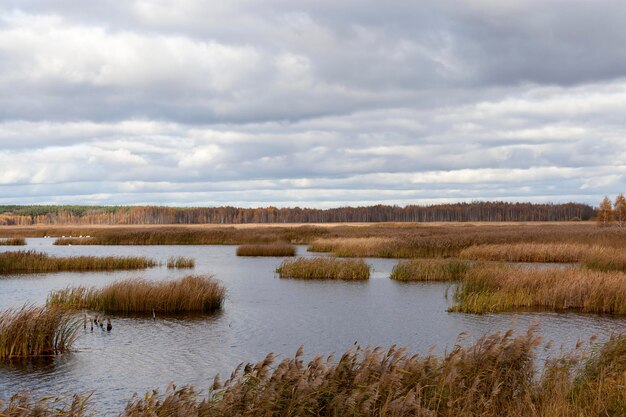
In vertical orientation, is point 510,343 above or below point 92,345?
above

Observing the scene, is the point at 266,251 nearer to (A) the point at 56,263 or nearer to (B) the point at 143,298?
(A) the point at 56,263

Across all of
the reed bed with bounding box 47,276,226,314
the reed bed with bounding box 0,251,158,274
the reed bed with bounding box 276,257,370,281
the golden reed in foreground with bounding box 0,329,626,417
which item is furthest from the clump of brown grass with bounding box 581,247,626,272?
the reed bed with bounding box 0,251,158,274

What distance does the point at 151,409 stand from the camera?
7.18 meters

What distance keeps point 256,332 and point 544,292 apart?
454 inches

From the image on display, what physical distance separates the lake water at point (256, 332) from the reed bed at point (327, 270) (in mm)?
1837

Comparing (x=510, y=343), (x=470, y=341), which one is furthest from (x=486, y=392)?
(x=470, y=341)

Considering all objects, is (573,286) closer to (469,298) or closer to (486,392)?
(469,298)

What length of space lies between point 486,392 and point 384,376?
2062 millimetres

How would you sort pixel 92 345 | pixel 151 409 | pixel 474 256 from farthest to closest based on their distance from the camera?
pixel 474 256 < pixel 92 345 < pixel 151 409

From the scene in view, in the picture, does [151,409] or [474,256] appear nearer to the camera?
[151,409]

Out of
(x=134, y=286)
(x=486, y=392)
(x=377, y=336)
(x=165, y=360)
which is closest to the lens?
(x=486, y=392)

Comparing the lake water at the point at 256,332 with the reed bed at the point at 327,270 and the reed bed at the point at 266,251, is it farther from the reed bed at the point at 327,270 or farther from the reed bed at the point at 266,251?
the reed bed at the point at 266,251

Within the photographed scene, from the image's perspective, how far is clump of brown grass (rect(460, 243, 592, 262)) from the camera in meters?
42.0

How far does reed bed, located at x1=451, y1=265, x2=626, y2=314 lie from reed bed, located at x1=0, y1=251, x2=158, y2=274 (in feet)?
Result: 80.4
